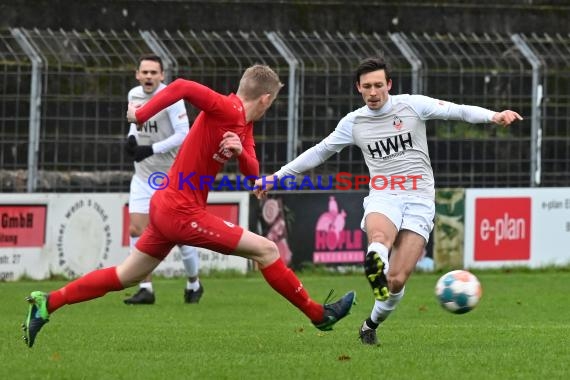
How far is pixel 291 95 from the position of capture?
1789 cm

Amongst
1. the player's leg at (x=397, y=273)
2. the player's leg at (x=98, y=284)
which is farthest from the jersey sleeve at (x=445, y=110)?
the player's leg at (x=98, y=284)

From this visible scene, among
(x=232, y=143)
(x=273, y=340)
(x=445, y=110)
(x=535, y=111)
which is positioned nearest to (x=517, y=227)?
(x=535, y=111)

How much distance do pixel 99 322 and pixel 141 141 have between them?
8.85 ft

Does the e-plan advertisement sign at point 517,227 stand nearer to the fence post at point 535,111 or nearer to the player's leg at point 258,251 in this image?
the fence post at point 535,111

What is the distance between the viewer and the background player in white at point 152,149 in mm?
14227

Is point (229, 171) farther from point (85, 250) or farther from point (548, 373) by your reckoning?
point (548, 373)

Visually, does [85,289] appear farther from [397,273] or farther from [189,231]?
[397,273]

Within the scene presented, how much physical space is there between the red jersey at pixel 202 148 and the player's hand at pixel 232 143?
11 centimetres

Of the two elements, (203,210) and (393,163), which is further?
(393,163)

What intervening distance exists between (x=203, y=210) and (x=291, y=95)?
27.8ft

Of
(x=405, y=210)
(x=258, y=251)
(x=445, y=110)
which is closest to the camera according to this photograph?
(x=258, y=251)

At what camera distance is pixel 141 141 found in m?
14.5

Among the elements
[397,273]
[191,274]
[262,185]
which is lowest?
[191,274]

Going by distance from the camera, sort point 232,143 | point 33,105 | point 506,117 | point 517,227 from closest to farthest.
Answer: point 232,143
point 506,117
point 33,105
point 517,227
